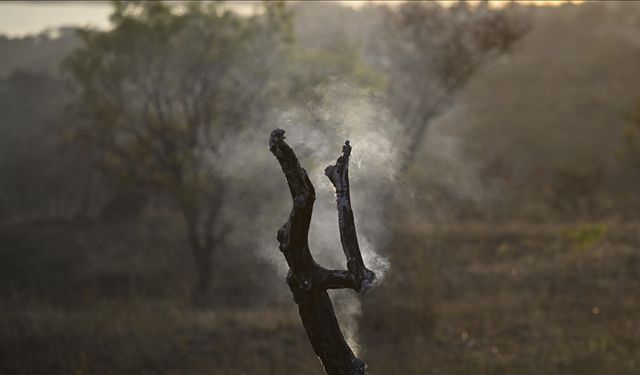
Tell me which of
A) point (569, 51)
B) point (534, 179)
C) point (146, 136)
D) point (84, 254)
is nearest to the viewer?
point (146, 136)

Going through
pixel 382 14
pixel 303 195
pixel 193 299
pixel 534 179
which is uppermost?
pixel 382 14

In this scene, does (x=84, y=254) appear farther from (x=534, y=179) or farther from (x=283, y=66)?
(x=534, y=179)

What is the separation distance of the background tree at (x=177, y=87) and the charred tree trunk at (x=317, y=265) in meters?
13.0

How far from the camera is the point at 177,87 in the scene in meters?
19.7

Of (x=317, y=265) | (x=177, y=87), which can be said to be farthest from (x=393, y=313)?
(x=317, y=265)

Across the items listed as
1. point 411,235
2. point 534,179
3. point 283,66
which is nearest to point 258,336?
point 283,66

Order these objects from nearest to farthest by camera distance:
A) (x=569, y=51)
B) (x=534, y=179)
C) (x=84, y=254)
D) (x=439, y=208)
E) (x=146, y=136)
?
(x=146, y=136), (x=84, y=254), (x=439, y=208), (x=534, y=179), (x=569, y=51)

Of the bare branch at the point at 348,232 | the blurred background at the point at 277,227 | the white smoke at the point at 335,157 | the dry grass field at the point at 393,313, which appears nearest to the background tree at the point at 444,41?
the blurred background at the point at 277,227

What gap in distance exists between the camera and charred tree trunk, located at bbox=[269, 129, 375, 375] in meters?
5.78

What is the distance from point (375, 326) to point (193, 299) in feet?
19.6

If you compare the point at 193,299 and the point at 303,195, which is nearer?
the point at 303,195

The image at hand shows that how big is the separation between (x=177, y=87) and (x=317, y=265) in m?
14.4

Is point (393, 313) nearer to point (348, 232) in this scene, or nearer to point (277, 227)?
point (277, 227)

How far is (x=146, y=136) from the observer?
65.7 feet
